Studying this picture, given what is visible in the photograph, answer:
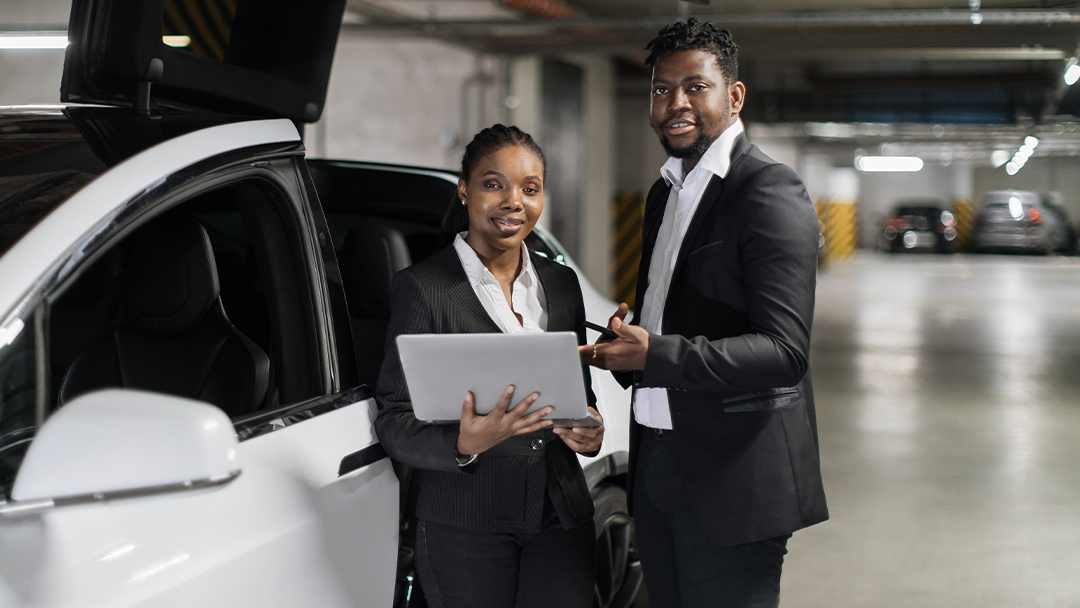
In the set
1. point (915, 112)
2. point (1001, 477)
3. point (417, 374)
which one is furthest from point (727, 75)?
point (915, 112)

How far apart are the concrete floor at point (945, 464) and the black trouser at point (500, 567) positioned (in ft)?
7.03

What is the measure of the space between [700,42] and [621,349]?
0.61 metres

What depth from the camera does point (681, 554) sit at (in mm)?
1817

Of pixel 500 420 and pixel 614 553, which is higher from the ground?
pixel 500 420

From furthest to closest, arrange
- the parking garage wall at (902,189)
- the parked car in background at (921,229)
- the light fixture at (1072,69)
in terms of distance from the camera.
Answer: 1. the parking garage wall at (902,189)
2. the parked car in background at (921,229)
3. the light fixture at (1072,69)

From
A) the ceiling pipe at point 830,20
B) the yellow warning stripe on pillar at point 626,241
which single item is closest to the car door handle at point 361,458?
the ceiling pipe at point 830,20

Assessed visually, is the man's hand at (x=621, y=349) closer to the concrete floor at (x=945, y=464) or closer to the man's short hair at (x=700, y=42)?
the man's short hair at (x=700, y=42)

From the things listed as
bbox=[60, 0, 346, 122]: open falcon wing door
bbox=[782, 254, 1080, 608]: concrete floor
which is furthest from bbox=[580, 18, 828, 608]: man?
bbox=[782, 254, 1080, 608]: concrete floor

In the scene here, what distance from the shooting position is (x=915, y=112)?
20031 mm

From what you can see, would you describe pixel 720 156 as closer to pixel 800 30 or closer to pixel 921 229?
pixel 800 30

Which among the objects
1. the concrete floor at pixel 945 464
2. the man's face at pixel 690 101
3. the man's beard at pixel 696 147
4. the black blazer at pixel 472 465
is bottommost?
the concrete floor at pixel 945 464

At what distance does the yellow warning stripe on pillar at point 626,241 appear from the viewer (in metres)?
12.8

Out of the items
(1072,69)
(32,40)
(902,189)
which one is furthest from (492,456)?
(902,189)

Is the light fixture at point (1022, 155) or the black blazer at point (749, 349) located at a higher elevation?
the light fixture at point (1022, 155)
